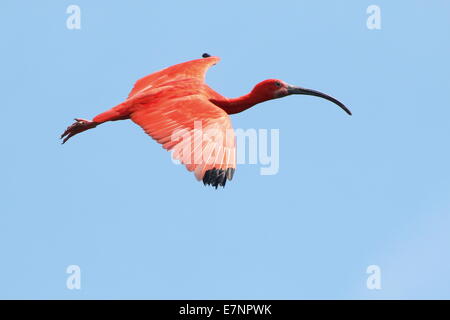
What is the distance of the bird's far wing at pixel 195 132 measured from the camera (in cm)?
2327

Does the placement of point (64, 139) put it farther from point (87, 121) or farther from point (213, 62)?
point (213, 62)

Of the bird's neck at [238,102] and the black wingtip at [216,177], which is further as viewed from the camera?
the bird's neck at [238,102]

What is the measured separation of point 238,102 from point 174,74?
2.11m

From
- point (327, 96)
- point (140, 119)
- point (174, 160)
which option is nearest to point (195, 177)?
point (174, 160)

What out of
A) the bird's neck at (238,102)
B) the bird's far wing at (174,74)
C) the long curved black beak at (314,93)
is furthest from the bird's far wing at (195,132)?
the long curved black beak at (314,93)

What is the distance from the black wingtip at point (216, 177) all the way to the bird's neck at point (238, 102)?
3.22 metres

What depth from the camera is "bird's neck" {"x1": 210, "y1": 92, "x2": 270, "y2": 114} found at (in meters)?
26.2

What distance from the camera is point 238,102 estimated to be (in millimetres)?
26453

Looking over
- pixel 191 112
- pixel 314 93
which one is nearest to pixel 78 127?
pixel 191 112

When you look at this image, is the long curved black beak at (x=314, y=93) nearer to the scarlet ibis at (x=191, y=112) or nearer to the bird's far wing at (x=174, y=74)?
the scarlet ibis at (x=191, y=112)

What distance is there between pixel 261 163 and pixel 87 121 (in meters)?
4.33

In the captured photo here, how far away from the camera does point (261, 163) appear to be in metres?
23.9

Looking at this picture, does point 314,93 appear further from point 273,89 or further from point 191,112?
point 191,112
